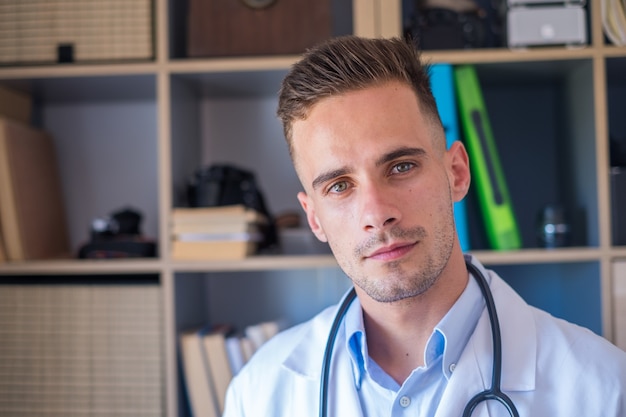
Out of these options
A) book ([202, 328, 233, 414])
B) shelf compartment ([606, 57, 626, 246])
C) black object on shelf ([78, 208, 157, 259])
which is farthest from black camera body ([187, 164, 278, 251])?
shelf compartment ([606, 57, 626, 246])

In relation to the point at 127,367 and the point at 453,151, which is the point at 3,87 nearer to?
the point at 127,367

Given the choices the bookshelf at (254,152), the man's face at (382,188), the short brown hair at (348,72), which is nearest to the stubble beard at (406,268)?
the man's face at (382,188)

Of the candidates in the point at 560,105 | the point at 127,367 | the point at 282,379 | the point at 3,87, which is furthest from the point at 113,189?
the point at 560,105

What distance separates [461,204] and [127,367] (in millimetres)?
865

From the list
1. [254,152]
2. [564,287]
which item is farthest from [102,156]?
[564,287]

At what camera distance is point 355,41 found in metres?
1.28

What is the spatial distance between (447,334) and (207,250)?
68 centimetres

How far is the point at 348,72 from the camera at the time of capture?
3.98 feet

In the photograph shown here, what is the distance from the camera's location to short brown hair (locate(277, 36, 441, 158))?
1.22 m

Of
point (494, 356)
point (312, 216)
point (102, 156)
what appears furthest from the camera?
point (102, 156)

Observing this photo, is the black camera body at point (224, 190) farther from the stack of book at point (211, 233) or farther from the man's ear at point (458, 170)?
the man's ear at point (458, 170)

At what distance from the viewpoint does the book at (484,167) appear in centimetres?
164

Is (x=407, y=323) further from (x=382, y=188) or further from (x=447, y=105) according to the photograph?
(x=447, y=105)

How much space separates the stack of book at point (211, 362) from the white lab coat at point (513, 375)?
A: 0.37 meters
